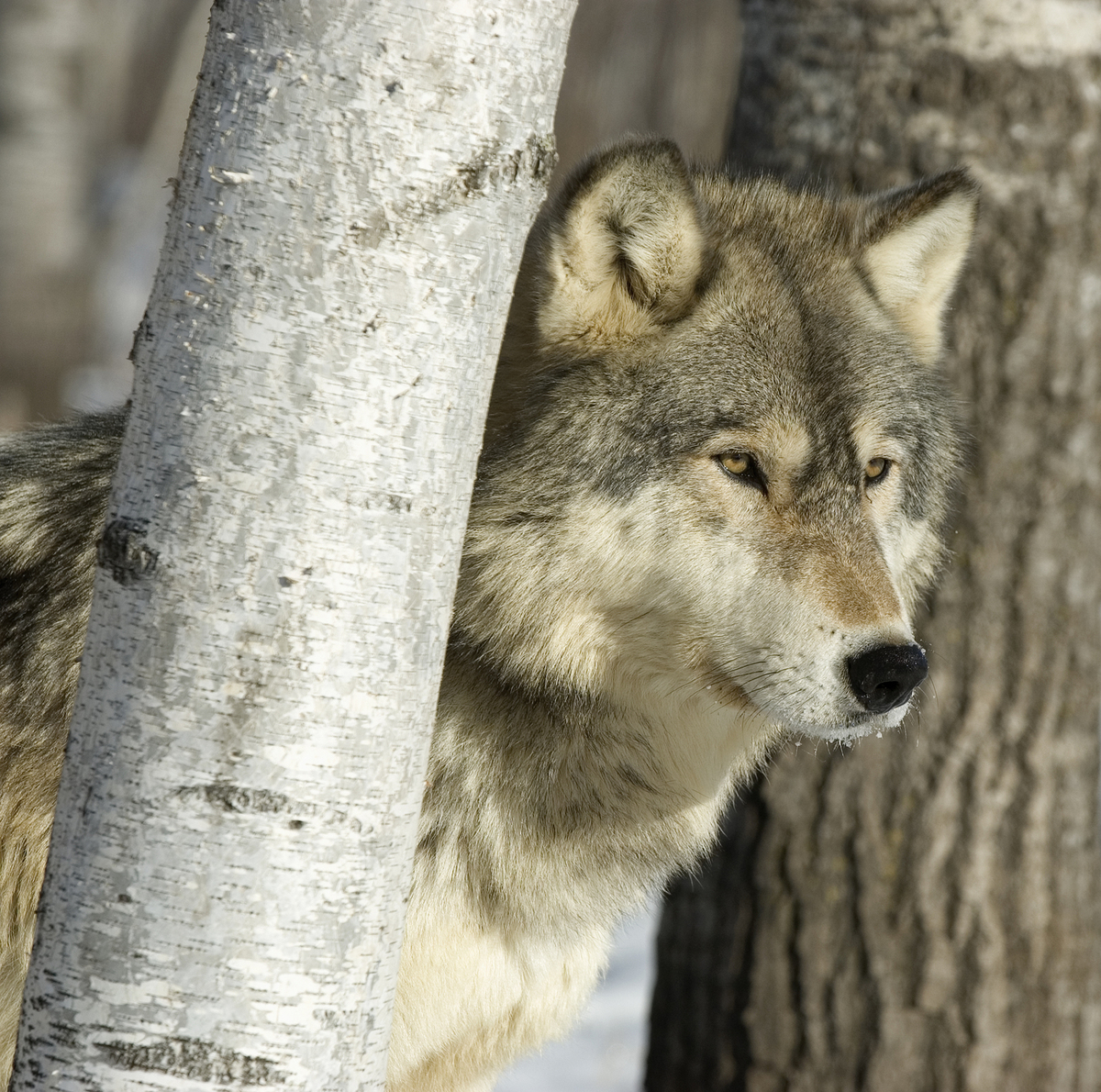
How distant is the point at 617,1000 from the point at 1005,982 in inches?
113

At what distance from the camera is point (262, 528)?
1.36 meters

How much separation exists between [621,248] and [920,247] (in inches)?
37.8

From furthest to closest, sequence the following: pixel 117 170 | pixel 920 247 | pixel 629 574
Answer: pixel 117 170, pixel 920 247, pixel 629 574

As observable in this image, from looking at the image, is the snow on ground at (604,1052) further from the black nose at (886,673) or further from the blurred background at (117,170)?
the black nose at (886,673)

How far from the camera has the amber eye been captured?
8.96ft

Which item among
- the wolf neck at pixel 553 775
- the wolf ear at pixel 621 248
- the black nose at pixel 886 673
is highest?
the wolf ear at pixel 621 248

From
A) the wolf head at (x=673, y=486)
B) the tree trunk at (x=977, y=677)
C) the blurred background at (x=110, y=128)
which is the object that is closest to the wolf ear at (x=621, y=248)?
the wolf head at (x=673, y=486)

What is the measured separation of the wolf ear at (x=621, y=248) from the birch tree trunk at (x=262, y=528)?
3.40 ft

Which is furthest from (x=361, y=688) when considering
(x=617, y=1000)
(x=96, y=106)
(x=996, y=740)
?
(x=96, y=106)

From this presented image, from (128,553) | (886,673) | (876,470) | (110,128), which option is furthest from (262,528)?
(110,128)

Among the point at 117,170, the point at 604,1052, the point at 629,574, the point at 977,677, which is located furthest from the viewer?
the point at 117,170

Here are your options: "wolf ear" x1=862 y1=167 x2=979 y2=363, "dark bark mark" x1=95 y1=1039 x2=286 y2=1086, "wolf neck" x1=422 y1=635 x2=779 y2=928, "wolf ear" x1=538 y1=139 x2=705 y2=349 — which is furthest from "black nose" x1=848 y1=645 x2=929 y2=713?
"dark bark mark" x1=95 y1=1039 x2=286 y2=1086

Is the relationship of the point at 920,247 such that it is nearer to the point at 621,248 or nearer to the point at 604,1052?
the point at 621,248

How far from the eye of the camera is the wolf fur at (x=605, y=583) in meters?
2.42
